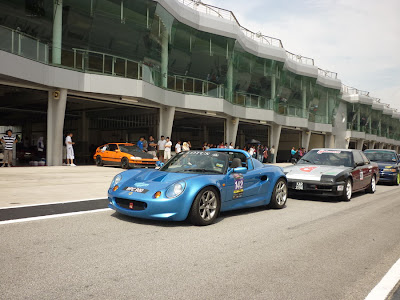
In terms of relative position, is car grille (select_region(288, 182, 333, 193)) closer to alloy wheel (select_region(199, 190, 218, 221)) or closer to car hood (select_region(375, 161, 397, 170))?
alloy wheel (select_region(199, 190, 218, 221))

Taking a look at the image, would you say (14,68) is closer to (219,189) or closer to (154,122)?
(154,122)

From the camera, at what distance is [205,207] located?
591 centimetres

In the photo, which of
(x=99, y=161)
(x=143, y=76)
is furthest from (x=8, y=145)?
(x=143, y=76)

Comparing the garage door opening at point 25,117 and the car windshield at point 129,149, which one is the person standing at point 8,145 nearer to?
the garage door opening at point 25,117

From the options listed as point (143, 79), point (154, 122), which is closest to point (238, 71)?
point (154, 122)

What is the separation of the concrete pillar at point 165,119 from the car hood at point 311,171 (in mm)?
14778

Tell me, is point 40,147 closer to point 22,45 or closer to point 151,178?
point 22,45

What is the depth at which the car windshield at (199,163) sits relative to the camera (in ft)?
21.6

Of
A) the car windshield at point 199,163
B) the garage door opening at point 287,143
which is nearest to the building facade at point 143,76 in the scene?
the garage door opening at point 287,143

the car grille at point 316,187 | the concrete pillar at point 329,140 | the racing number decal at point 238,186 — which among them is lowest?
the car grille at point 316,187

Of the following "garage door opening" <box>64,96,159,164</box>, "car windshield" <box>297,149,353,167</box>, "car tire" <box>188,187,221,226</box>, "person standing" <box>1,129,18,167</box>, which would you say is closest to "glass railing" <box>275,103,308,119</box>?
"garage door opening" <box>64,96,159,164</box>

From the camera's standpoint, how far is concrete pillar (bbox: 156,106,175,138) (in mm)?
23953

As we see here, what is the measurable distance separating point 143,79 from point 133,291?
18250 millimetres

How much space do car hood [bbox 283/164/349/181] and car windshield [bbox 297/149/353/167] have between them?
1.56ft
